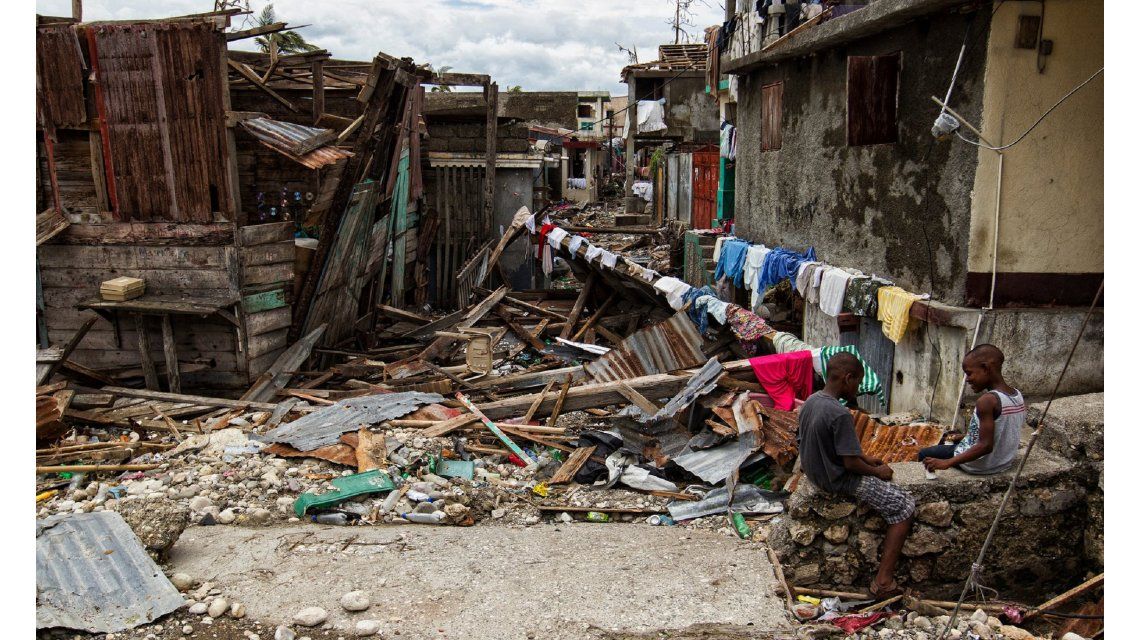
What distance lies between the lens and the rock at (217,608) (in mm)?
5004

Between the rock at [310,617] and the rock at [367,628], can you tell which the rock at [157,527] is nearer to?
the rock at [310,617]

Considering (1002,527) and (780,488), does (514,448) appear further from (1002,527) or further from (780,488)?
(1002,527)

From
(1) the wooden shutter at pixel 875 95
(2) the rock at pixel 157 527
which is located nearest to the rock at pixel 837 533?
(2) the rock at pixel 157 527

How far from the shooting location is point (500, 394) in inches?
412

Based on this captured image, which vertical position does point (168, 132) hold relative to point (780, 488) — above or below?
above

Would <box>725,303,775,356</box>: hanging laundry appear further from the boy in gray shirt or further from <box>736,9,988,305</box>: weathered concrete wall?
the boy in gray shirt

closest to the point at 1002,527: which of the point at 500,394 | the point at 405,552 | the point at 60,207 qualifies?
the point at 405,552

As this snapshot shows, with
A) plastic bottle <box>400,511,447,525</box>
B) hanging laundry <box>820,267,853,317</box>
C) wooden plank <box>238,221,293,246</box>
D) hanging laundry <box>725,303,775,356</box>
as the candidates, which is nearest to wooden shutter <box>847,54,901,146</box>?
hanging laundry <box>820,267,853,317</box>

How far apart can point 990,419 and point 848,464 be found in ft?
3.18

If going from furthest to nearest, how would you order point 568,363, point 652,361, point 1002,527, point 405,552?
point 568,363 → point 652,361 → point 405,552 → point 1002,527

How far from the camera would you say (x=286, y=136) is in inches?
381

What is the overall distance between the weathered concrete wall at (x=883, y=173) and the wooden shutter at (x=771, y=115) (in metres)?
0.15

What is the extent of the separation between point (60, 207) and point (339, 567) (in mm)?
6916

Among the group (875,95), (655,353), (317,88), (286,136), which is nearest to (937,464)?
(875,95)
